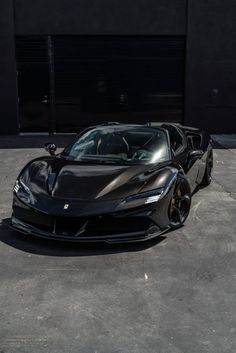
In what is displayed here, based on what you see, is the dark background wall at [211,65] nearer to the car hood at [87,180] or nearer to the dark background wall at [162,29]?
the dark background wall at [162,29]

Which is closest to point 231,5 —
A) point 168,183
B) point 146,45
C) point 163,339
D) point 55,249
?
point 146,45

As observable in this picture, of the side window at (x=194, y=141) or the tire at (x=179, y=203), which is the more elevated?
the side window at (x=194, y=141)

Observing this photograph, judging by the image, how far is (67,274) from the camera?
4449 millimetres

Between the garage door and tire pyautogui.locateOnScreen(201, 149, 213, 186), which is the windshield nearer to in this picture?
tire pyautogui.locateOnScreen(201, 149, 213, 186)

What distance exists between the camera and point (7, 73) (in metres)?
14.3

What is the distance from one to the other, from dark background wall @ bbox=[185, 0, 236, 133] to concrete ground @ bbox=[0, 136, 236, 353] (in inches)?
358

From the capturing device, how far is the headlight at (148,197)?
5.06 m

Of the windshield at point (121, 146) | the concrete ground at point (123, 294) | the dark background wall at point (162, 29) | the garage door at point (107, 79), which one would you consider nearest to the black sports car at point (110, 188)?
the windshield at point (121, 146)

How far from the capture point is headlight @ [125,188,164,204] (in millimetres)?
5059

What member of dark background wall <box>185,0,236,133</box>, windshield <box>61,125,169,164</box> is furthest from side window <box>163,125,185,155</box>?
dark background wall <box>185,0,236,133</box>

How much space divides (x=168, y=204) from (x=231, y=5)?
10718 mm

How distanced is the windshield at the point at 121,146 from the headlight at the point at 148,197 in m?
0.86

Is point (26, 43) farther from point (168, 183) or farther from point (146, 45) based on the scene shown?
point (168, 183)

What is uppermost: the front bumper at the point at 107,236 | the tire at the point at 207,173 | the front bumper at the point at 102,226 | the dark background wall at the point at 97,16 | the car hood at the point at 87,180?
the dark background wall at the point at 97,16
